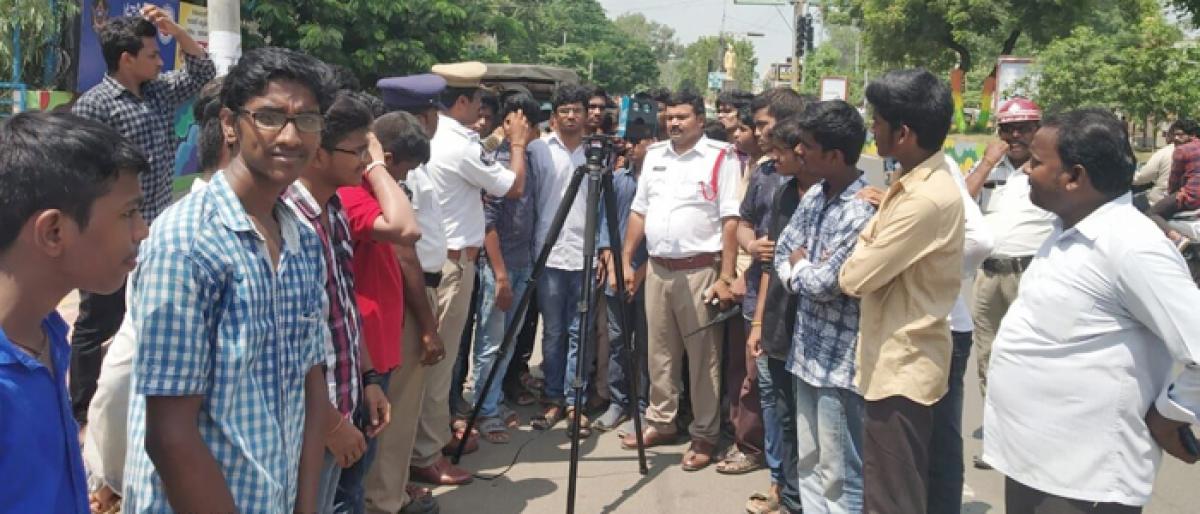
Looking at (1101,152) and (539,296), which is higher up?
(1101,152)

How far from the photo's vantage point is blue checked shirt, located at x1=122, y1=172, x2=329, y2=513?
5.16 feet

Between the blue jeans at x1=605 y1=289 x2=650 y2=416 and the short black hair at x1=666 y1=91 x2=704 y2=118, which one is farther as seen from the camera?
the blue jeans at x1=605 y1=289 x2=650 y2=416

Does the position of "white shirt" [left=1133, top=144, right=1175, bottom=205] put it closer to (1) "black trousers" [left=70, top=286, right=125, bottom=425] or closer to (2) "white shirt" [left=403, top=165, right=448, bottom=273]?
(2) "white shirt" [left=403, top=165, right=448, bottom=273]

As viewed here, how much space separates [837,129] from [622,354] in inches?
90.0

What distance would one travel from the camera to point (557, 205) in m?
5.18

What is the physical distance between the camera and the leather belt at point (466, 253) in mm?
4168

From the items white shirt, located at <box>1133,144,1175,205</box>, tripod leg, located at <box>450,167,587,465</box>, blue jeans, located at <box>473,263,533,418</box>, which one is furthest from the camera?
white shirt, located at <box>1133,144,1175,205</box>

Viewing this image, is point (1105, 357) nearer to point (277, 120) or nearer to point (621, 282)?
point (277, 120)

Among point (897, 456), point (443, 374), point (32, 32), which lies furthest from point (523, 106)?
point (32, 32)

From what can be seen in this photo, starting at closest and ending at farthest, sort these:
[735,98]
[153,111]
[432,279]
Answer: [432,279] < [153,111] < [735,98]

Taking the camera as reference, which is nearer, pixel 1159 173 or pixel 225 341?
pixel 225 341

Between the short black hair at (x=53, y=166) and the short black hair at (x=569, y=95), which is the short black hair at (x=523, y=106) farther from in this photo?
the short black hair at (x=53, y=166)

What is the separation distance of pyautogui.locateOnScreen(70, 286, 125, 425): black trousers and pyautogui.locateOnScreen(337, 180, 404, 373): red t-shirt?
1.68 m

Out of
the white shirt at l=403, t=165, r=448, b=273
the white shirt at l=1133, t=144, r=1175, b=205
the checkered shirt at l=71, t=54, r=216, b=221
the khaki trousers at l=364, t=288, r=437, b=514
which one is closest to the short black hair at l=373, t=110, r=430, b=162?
the white shirt at l=403, t=165, r=448, b=273
